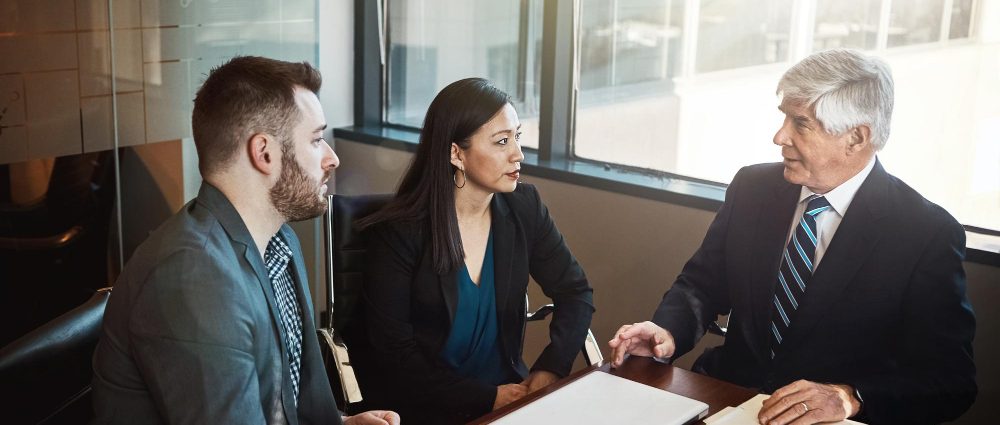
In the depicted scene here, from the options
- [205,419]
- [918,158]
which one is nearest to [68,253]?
[205,419]

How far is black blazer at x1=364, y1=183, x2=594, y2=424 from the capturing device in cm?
258

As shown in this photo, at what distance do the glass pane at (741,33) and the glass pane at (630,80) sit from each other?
0.12 m

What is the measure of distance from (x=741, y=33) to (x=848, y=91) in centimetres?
131

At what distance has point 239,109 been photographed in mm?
1832

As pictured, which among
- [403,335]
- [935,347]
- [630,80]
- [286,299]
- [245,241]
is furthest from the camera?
[630,80]

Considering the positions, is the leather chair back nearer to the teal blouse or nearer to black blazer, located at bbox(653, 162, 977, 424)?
the teal blouse

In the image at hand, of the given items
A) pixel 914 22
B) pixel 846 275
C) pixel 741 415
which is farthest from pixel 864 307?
pixel 914 22

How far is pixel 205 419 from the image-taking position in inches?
63.3

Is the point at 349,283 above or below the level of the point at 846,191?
below

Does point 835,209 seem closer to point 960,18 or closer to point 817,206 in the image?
point 817,206

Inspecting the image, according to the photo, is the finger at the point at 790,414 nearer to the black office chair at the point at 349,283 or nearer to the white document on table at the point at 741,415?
the white document on table at the point at 741,415

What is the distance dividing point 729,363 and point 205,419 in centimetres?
146

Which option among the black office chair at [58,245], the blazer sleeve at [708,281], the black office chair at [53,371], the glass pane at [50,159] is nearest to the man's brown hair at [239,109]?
the black office chair at [53,371]

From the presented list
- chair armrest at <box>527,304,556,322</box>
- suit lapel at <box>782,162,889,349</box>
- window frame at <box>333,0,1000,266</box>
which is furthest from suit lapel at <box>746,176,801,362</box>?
window frame at <box>333,0,1000,266</box>
